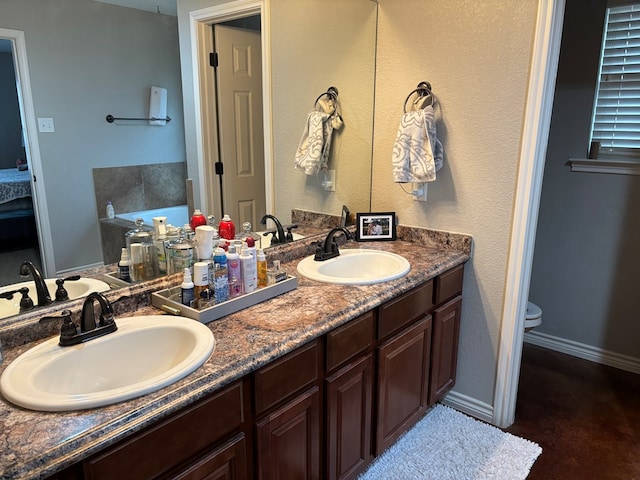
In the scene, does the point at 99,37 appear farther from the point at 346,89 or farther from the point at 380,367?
the point at 380,367

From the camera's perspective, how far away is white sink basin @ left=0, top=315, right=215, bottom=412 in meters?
1.07

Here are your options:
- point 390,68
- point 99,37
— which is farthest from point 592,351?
point 99,37

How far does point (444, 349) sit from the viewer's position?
2324mm

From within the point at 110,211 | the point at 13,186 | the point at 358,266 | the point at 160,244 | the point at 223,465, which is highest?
the point at 13,186

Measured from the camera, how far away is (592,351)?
10.1 feet

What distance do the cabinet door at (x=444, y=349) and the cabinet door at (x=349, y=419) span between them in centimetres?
51

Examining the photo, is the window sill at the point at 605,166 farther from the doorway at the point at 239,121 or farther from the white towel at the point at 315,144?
the doorway at the point at 239,121

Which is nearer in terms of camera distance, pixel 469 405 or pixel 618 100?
pixel 469 405

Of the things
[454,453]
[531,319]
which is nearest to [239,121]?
[454,453]

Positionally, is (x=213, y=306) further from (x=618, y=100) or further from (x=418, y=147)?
(x=618, y=100)

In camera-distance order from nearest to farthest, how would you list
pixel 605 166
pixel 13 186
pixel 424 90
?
pixel 13 186 < pixel 424 90 < pixel 605 166

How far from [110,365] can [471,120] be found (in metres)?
1.79

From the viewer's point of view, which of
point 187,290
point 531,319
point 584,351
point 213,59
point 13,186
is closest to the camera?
point 13,186

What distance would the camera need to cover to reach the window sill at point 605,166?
8.98 ft
